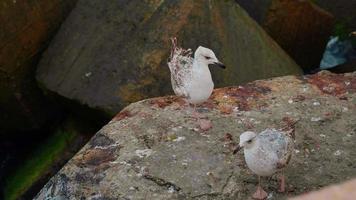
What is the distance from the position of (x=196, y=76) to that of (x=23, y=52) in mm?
2276

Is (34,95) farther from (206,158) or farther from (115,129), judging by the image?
(206,158)

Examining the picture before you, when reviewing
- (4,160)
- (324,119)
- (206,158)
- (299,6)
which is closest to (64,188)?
(206,158)

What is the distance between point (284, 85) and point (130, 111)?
141cm

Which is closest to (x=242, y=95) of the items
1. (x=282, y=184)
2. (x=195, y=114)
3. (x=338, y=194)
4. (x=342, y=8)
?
(x=195, y=114)

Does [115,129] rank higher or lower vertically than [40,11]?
lower

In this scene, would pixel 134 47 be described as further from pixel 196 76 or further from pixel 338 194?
pixel 338 194

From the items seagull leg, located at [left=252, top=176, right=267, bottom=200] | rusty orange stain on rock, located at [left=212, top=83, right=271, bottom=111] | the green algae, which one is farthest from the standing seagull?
the green algae

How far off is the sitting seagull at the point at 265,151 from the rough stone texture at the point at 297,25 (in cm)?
316

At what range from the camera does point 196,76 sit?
4.55m

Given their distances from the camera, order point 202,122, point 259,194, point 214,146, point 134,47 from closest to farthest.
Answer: point 259,194 < point 214,146 < point 202,122 < point 134,47

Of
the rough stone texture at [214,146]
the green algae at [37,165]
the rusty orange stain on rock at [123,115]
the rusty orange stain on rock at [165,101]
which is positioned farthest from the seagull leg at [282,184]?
the green algae at [37,165]

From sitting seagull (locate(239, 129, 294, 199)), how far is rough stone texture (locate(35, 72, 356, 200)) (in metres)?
0.28

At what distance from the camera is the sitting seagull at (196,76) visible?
4551 millimetres

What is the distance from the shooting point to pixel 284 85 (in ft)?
17.6
